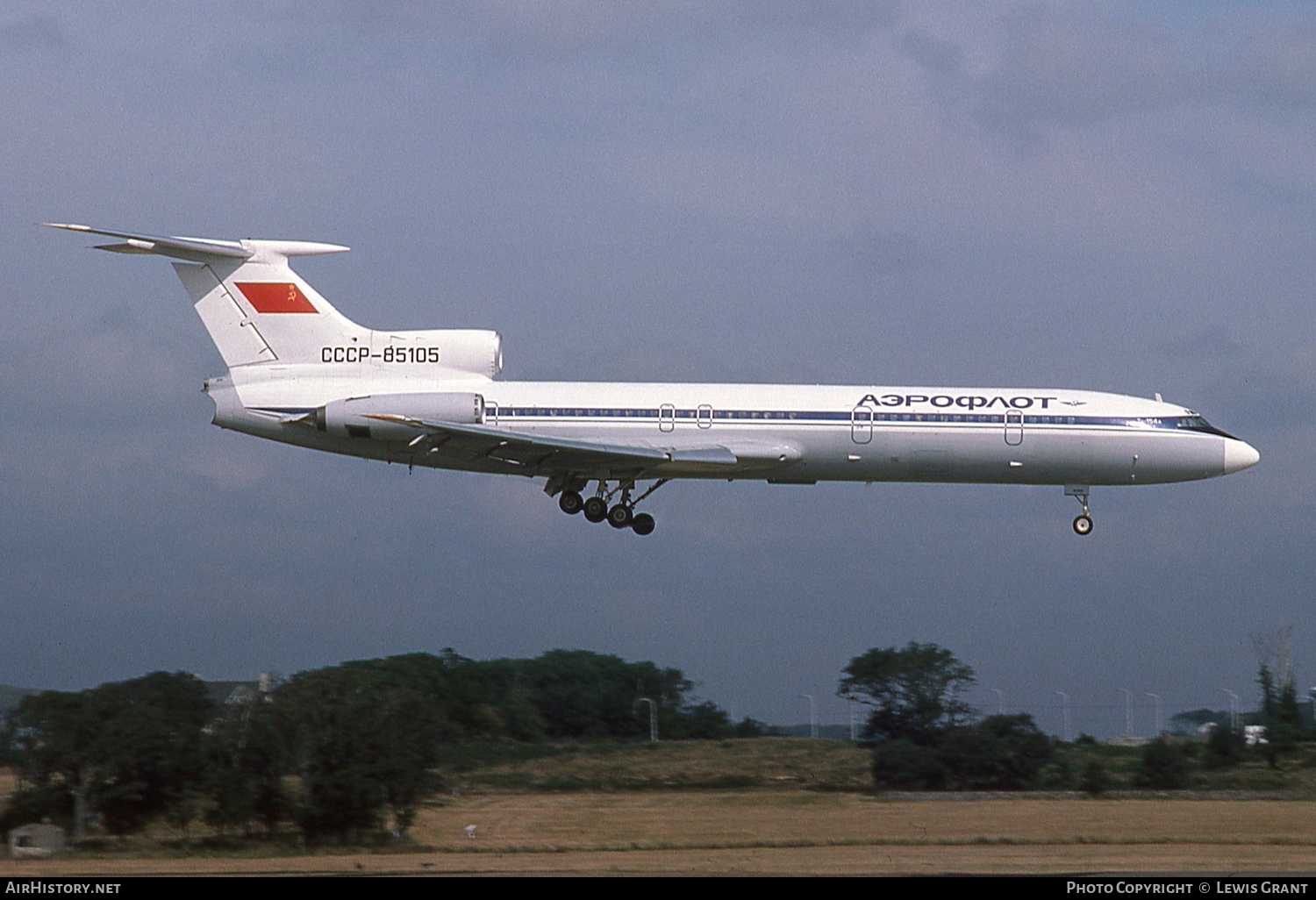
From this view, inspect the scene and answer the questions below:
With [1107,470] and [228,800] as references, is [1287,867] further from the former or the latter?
[228,800]

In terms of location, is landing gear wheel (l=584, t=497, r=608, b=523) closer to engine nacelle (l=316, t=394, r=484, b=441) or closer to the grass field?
engine nacelle (l=316, t=394, r=484, b=441)

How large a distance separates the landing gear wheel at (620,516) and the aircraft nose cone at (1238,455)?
46.3ft

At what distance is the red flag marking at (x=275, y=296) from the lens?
4003cm

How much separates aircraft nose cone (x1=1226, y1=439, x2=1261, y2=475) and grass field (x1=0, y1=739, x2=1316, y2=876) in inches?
309

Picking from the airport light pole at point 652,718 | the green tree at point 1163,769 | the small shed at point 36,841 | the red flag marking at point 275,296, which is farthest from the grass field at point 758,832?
the red flag marking at point 275,296

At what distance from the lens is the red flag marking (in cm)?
4003

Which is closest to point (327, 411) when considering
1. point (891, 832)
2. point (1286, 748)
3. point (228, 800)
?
point (228, 800)

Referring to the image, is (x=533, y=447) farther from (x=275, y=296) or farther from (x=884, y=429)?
(x=275, y=296)

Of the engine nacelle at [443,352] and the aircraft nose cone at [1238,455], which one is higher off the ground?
the engine nacelle at [443,352]

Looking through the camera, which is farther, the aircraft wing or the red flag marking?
the red flag marking

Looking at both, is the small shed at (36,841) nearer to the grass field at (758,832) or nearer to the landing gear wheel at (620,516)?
the grass field at (758,832)

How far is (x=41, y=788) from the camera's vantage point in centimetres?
3148

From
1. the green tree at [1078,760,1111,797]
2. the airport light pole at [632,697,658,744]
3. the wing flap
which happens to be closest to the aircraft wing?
the wing flap

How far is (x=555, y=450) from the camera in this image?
36.1 metres
